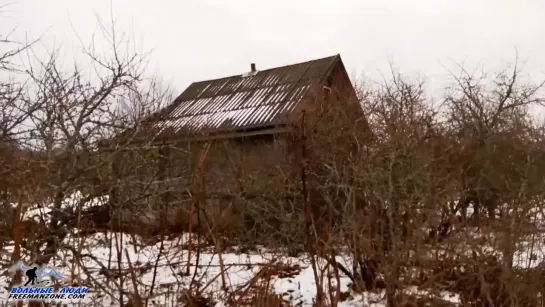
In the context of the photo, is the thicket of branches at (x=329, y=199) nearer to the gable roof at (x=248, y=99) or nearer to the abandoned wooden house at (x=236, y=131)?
the abandoned wooden house at (x=236, y=131)

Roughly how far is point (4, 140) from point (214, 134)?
18.6 feet

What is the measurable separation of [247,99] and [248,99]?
0.05 m

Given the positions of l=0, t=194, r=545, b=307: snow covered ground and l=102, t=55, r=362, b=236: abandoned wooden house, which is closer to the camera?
l=0, t=194, r=545, b=307: snow covered ground

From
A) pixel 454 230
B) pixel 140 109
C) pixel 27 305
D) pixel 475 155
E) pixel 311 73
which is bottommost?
pixel 27 305

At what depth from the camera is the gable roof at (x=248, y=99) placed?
38.8ft

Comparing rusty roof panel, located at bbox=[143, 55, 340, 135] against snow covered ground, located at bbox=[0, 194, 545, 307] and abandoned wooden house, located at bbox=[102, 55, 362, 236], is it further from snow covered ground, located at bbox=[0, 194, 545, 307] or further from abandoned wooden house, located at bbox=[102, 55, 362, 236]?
snow covered ground, located at bbox=[0, 194, 545, 307]

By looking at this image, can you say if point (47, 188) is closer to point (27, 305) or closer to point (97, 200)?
point (97, 200)

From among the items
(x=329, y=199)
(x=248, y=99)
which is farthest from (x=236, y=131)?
(x=329, y=199)

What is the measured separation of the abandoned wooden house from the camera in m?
5.56

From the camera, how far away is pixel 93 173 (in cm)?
449

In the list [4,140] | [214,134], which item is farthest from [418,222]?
[214,134]

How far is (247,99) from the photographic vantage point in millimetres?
13539

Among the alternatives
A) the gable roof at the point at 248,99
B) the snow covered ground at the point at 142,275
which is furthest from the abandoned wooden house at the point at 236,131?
the snow covered ground at the point at 142,275

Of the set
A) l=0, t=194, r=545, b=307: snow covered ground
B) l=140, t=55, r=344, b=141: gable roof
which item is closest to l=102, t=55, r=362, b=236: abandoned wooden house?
l=140, t=55, r=344, b=141: gable roof
